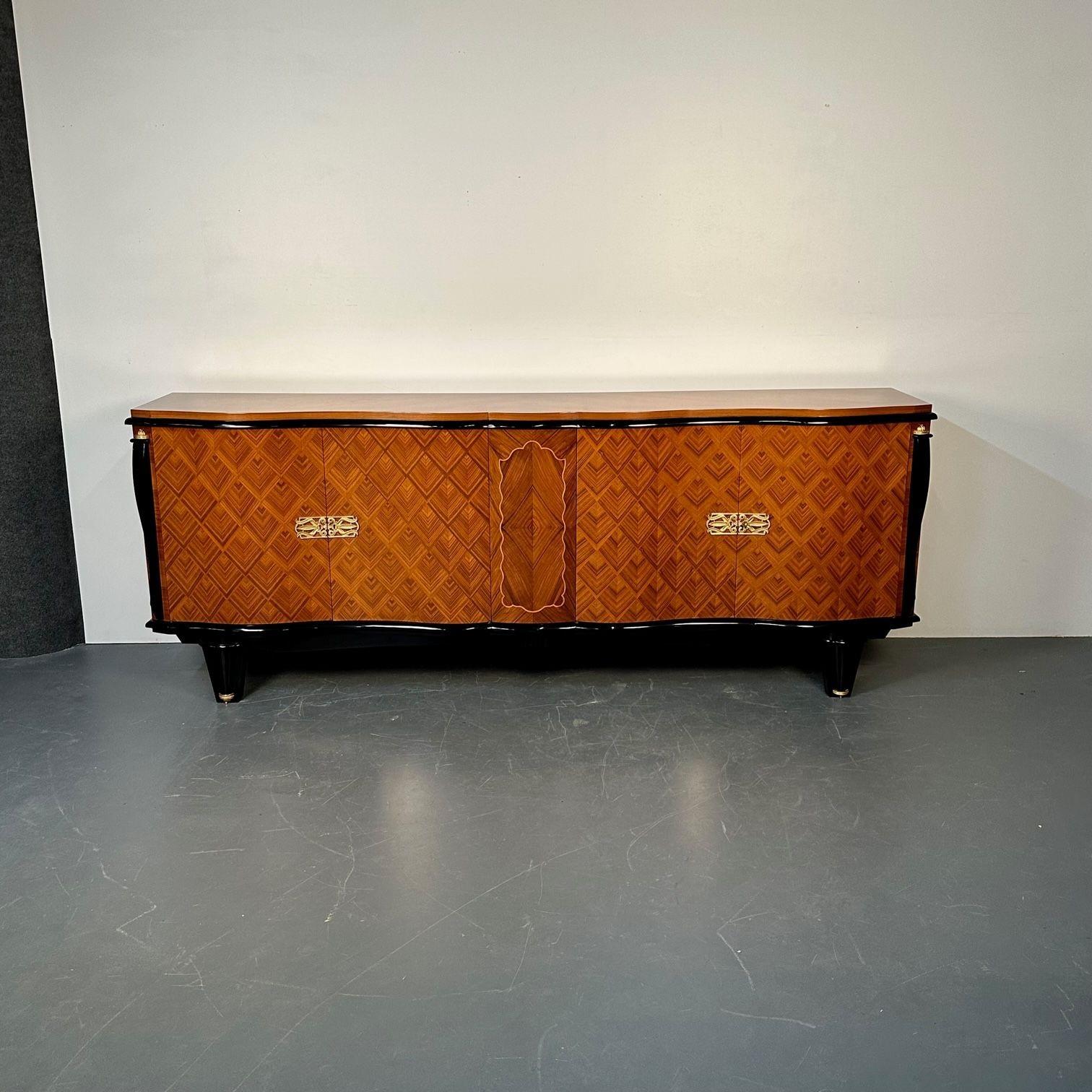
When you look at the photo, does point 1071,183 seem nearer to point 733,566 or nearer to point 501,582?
point 733,566

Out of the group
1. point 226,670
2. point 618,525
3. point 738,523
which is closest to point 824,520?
point 738,523

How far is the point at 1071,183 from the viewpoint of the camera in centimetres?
357

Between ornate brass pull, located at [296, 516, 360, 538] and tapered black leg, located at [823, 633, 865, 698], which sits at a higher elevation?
ornate brass pull, located at [296, 516, 360, 538]

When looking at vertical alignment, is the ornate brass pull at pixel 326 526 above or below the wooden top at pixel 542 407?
below

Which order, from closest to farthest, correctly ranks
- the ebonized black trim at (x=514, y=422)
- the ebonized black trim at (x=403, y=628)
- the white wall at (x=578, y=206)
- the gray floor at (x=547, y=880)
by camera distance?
the gray floor at (x=547, y=880) < the ebonized black trim at (x=514, y=422) < the ebonized black trim at (x=403, y=628) < the white wall at (x=578, y=206)

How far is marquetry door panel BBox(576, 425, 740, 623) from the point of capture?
3148 millimetres

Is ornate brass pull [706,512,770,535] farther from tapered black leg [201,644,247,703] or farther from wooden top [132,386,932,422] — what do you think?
Answer: tapered black leg [201,644,247,703]

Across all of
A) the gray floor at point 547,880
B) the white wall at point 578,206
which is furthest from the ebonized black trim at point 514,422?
the gray floor at point 547,880

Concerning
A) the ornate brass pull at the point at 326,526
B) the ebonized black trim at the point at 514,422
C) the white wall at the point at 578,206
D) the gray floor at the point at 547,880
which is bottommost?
the gray floor at the point at 547,880

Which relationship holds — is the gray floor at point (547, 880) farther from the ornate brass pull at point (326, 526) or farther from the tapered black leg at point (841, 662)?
the ornate brass pull at point (326, 526)

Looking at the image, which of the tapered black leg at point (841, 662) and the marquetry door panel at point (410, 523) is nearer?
the marquetry door panel at point (410, 523)

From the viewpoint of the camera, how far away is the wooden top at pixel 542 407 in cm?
311

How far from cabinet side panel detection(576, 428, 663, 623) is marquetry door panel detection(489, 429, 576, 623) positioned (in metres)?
0.03

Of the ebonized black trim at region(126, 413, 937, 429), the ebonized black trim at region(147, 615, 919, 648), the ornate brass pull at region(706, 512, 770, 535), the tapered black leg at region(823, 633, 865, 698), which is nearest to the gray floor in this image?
the tapered black leg at region(823, 633, 865, 698)
